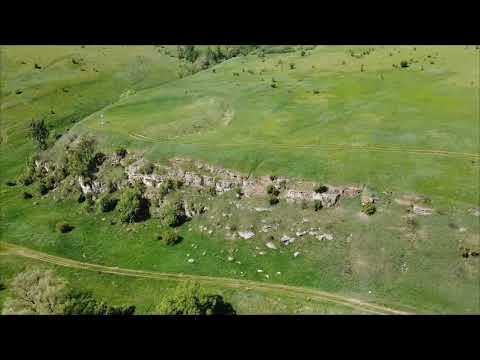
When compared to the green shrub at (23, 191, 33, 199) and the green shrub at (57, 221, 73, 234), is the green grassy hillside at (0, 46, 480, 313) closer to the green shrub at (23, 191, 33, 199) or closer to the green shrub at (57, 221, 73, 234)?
the green shrub at (57, 221, 73, 234)

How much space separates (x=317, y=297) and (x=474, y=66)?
339 feet

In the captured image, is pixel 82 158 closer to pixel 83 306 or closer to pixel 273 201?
pixel 83 306

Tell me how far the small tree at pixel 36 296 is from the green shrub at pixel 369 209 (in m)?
54.1

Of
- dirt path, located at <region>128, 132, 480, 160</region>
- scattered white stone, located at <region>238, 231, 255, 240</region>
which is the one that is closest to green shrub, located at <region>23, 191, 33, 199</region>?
dirt path, located at <region>128, 132, 480, 160</region>

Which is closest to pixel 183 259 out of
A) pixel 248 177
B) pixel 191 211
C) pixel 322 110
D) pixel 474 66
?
pixel 191 211

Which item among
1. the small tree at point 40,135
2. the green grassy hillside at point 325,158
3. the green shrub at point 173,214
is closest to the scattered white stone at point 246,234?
the green grassy hillside at point 325,158

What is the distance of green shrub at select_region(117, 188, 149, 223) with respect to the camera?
3474 inches

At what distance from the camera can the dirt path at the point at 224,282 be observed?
192 ft

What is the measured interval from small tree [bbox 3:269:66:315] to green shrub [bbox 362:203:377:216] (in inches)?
2131

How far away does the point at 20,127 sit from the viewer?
491 feet

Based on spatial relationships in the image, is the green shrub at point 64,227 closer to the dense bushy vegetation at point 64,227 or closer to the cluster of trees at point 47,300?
the dense bushy vegetation at point 64,227

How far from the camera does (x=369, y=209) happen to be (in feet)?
229

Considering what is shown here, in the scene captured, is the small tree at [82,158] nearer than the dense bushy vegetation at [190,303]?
No

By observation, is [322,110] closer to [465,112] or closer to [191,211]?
[465,112]
